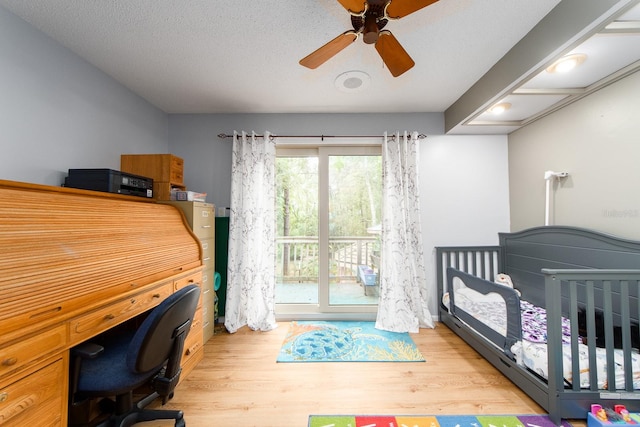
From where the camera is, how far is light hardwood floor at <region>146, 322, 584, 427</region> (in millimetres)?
1542

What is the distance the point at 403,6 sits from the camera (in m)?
1.13

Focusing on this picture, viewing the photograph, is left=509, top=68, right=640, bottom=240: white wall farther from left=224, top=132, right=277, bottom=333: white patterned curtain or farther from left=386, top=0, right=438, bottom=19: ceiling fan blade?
left=224, top=132, right=277, bottom=333: white patterned curtain

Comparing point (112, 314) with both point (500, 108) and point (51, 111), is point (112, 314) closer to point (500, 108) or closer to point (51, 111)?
point (51, 111)

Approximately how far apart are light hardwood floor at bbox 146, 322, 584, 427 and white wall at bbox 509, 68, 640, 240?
1.53 meters

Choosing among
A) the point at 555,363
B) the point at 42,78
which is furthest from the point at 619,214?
the point at 42,78

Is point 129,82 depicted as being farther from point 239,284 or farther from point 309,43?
point 239,284

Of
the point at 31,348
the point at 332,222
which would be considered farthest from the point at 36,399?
the point at 332,222

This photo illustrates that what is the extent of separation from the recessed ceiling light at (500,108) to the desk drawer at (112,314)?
10.5ft

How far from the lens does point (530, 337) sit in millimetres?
1739

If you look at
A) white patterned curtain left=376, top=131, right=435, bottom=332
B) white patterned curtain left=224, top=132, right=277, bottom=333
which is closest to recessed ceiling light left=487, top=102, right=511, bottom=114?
white patterned curtain left=376, top=131, right=435, bottom=332

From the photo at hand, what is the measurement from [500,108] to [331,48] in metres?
1.91

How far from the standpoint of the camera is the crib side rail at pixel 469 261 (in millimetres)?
2811

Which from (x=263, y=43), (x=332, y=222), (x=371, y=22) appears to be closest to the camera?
(x=371, y=22)

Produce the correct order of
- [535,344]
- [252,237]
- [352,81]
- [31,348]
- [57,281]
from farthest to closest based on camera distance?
[252,237] → [352,81] → [535,344] → [57,281] → [31,348]
